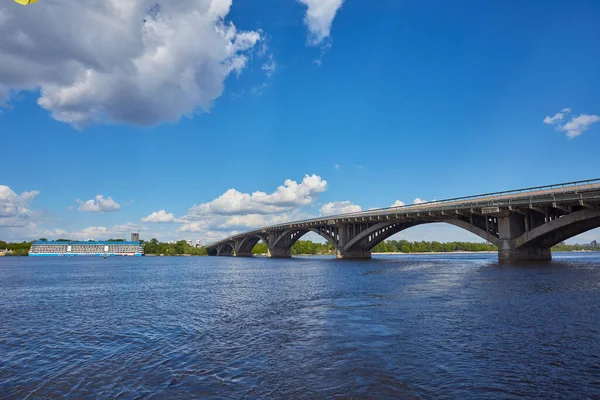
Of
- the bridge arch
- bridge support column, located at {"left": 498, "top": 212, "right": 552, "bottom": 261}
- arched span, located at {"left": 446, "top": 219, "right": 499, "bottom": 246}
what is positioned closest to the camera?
bridge support column, located at {"left": 498, "top": 212, "right": 552, "bottom": 261}

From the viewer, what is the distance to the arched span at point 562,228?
1897 inches

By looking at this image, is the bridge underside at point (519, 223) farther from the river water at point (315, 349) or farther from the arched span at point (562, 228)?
the river water at point (315, 349)

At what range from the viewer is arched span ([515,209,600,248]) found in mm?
48188

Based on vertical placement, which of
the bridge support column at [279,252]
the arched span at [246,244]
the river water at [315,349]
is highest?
the arched span at [246,244]

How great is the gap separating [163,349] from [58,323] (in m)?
9.80

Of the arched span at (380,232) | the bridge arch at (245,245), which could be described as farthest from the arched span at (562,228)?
the bridge arch at (245,245)

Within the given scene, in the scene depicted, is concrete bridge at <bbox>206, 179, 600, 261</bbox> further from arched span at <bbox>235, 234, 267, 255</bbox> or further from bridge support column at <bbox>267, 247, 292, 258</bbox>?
arched span at <bbox>235, 234, 267, 255</bbox>

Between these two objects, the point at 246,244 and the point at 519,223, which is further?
the point at 246,244

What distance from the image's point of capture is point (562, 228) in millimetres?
55000

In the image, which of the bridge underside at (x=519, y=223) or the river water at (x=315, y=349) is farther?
the bridge underside at (x=519, y=223)

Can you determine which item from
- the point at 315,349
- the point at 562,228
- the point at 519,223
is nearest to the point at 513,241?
the point at 519,223

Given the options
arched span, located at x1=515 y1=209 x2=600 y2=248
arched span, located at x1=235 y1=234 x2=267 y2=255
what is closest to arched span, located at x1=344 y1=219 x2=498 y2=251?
arched span, located at x1=515 y1=209 x2=600 y2=248

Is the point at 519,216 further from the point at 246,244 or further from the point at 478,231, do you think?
the point at 246,244

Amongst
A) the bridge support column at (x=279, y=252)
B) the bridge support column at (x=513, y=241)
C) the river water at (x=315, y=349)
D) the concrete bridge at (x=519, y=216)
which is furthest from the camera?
the bridge support column at (x=279, y=252)
